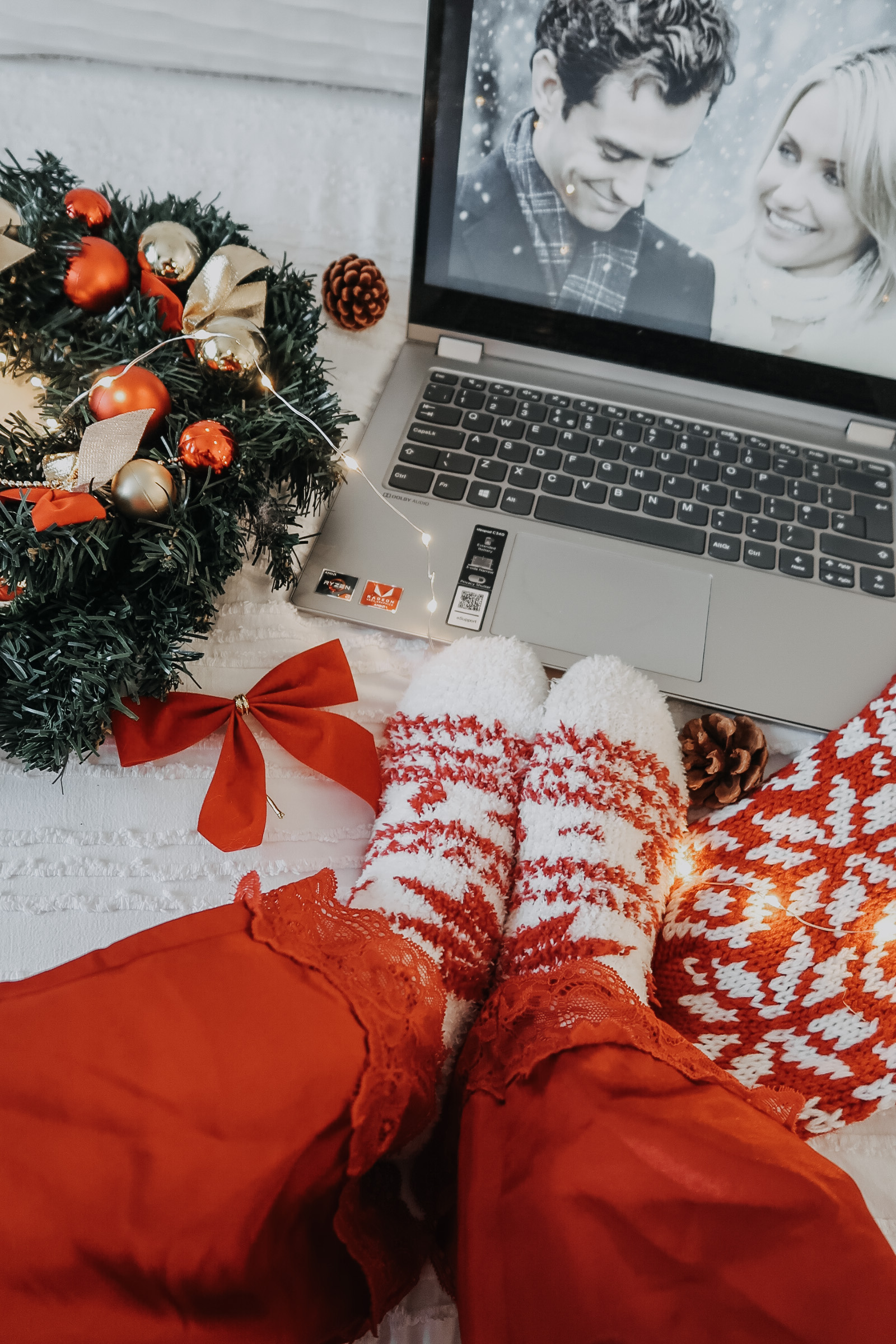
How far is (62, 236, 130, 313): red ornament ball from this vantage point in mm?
493

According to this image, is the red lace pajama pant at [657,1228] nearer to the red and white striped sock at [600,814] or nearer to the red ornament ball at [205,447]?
the red and white striped sock at [600,814]

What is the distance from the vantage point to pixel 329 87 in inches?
29.5

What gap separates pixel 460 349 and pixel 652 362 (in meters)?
0.16

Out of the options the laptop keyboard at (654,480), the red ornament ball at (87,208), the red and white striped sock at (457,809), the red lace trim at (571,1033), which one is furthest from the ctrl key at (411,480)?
the red lace trim at (571,1033)

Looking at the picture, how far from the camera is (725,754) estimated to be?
549 millimetres

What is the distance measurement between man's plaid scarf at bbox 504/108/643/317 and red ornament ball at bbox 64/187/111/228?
283mm

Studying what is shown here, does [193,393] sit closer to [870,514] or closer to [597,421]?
[597,421]

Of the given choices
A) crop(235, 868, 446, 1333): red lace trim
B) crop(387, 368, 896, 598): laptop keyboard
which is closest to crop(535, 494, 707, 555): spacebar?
crop(387, 368, 896, 598): laptop keyboard

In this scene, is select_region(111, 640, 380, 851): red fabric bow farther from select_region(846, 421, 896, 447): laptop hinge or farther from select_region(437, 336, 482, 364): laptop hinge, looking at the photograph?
select_region(846, 421, 896, 447): laptop hinge

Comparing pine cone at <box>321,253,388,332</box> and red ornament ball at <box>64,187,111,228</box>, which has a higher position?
red ornament ball at <box>64,187,111,228</box>

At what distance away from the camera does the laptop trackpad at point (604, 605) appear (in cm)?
57

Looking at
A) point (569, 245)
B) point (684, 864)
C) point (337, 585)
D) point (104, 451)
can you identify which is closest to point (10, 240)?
point (104, 451)

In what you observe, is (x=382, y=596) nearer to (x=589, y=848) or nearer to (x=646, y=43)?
(x=589, y=848)

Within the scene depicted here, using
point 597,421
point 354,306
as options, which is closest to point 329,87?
point 354,306
